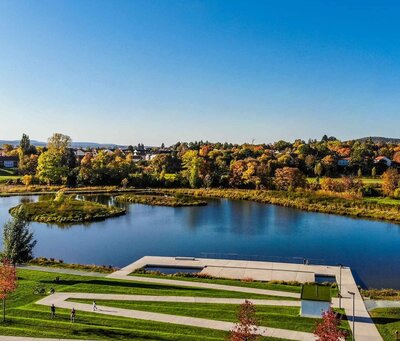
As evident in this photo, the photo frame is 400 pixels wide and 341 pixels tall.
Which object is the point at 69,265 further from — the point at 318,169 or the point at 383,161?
the point at 383,161

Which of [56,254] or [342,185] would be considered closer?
[56,254]

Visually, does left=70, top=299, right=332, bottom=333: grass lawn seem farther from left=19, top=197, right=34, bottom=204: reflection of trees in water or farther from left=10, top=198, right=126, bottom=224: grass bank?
left=19, top=197, right=34, bottom=204: reflection of trees in water

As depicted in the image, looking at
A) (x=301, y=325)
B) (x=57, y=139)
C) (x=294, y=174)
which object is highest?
(x=57, y=139)

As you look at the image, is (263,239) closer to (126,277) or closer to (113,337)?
(126,277)

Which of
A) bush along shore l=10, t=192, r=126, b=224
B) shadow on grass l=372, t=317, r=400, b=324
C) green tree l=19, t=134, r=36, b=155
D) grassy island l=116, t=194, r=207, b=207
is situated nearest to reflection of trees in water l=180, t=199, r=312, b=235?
grassy island l=116, t=194, r=207, b=207

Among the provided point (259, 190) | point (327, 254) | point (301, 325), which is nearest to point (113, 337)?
point (301, 325)

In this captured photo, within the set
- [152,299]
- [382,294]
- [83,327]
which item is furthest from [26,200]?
[382,294]
